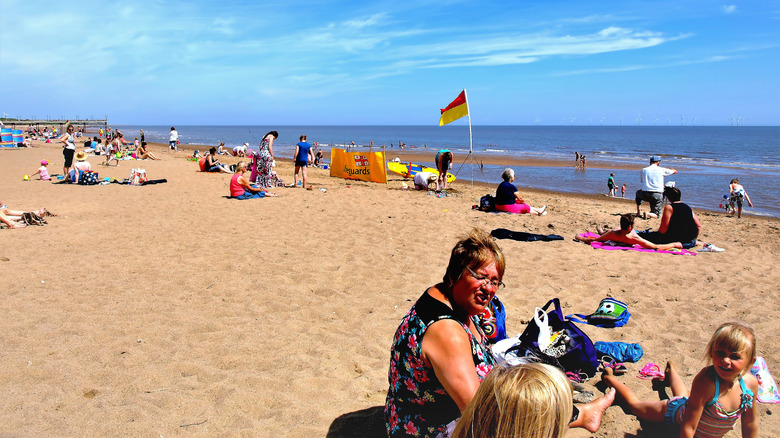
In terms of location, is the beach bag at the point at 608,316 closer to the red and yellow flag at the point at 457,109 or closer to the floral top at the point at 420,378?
the floral top at the point at 420,378

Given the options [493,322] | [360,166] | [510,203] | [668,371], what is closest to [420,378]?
[493,322]

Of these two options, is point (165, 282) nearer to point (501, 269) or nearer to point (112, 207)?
point (501, 269)

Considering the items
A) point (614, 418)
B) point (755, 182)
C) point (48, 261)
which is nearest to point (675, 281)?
point (614, 418)

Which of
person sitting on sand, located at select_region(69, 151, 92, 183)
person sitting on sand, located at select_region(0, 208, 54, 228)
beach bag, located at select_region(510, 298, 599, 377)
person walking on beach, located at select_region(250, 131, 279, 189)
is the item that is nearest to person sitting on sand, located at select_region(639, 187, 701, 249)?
beach bag, located at select_region(510, 298, 599, 377)

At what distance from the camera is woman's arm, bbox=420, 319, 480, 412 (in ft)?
6.84

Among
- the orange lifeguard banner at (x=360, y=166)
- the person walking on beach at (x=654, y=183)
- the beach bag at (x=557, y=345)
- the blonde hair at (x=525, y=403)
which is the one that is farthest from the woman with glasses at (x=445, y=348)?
the orange lifeguard banner at (x=360, y=166)

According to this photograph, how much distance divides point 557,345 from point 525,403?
7.63 feet

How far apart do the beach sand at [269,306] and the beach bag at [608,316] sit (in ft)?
0.33

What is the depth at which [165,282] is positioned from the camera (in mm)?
5582

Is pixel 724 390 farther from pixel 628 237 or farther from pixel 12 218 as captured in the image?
pixel 12 218

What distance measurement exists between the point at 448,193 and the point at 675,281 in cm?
795

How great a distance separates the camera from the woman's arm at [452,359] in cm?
208

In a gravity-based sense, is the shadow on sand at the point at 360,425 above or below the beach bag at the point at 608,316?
below

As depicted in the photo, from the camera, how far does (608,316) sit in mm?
4543
